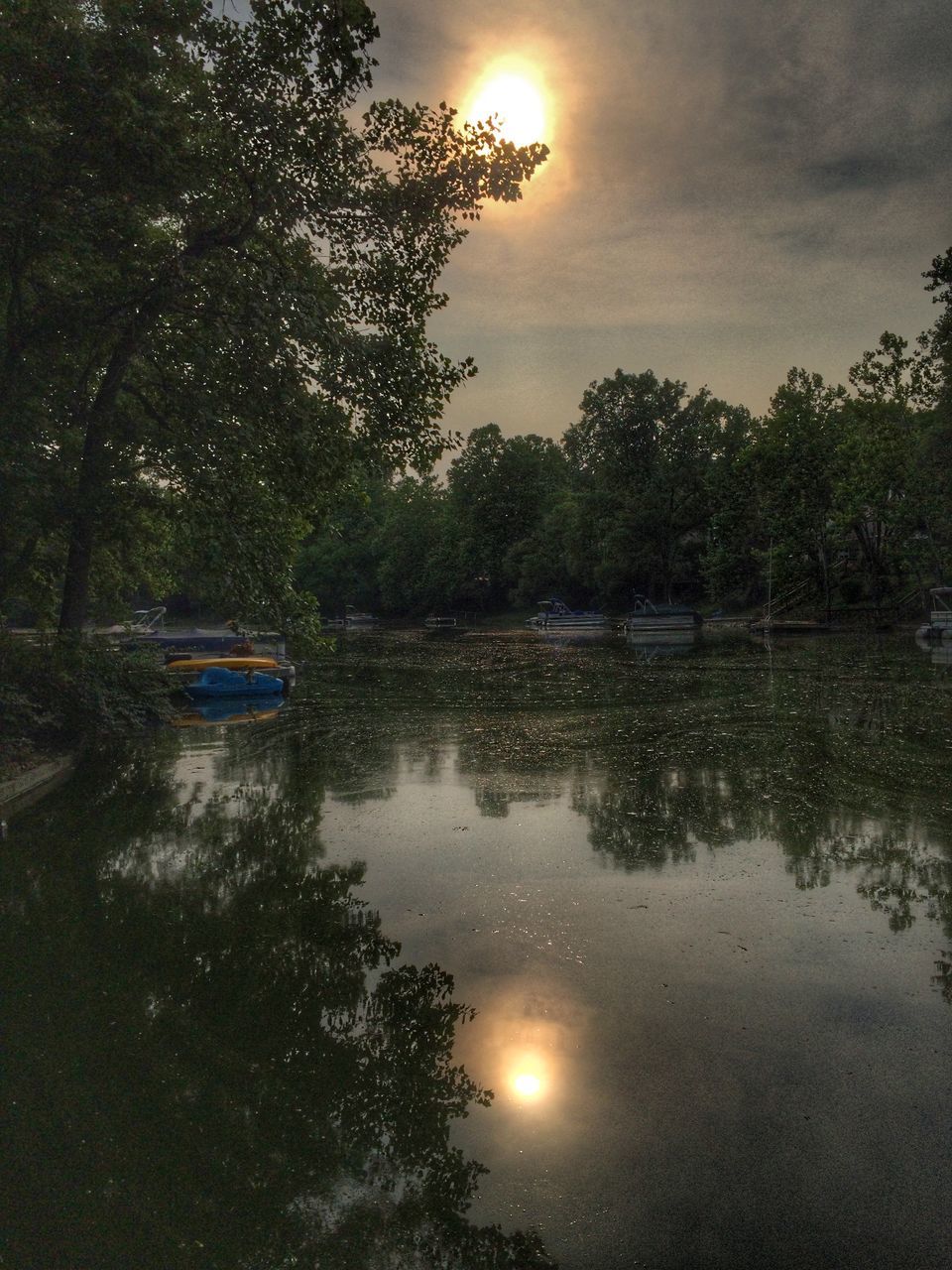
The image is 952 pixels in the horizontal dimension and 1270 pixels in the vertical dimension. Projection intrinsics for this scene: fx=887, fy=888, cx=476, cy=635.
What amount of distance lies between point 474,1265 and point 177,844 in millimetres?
6874

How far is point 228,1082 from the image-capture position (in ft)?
15.2

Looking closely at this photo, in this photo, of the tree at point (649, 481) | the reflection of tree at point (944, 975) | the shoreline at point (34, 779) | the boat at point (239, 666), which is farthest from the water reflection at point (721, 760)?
the tree at point (649, 481)

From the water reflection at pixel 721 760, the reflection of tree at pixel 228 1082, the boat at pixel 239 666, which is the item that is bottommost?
the water reflection at pixel 721 760

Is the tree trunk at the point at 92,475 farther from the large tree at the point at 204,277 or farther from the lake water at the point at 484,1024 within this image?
the lake water at the point at 484,1024

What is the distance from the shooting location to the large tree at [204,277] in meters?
11.8

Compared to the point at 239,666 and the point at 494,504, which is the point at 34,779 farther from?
the point at 494,504

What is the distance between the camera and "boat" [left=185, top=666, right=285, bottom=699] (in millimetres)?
24203

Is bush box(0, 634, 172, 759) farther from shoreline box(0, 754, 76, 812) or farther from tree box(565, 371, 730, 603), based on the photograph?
tree box(565, 371, 730, 603)

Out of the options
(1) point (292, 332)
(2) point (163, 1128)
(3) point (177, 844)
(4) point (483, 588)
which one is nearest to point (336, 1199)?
(2) point (163, 1128)

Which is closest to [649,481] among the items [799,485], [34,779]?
[799,485]

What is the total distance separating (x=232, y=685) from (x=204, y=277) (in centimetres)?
1307

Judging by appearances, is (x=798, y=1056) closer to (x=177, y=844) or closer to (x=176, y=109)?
(x=177, y=844)

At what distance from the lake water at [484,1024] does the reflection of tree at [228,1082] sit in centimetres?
2

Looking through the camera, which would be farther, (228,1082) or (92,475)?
(92,475)
